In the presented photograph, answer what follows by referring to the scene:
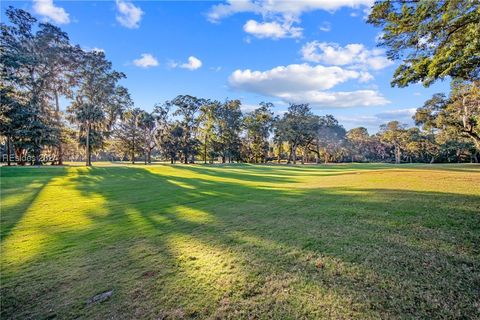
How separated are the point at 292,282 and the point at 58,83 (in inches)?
1744

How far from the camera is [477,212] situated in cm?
577

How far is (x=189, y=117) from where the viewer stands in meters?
56.5

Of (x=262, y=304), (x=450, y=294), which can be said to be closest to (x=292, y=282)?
(x=262, y=304)

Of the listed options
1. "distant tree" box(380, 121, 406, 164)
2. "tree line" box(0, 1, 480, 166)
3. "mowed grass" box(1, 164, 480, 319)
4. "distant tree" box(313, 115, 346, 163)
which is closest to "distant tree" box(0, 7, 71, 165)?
"tree line" box(0, 1, 480, 166)

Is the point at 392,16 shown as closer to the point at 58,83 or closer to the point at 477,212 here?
the point at 477,212

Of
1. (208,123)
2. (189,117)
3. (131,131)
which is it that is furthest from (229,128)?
(131,131)

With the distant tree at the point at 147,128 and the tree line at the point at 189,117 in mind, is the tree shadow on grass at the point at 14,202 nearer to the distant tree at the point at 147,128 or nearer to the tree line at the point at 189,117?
the tree line at the point at 189,117

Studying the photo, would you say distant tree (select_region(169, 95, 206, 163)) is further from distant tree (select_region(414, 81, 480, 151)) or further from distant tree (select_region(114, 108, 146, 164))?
distant tree (select_region(414, 81, 480, 151))

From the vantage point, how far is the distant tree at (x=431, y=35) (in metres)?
6.59

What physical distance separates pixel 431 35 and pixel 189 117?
5208cm

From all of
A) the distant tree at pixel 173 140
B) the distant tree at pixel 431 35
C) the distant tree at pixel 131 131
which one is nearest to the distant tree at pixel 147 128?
the distant tree at pixel 131 131

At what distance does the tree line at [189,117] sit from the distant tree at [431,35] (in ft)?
0.16

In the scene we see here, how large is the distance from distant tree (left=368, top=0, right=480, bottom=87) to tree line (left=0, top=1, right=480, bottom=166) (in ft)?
0.16

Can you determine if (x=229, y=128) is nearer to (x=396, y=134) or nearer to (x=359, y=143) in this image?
(x=396, y=134)
